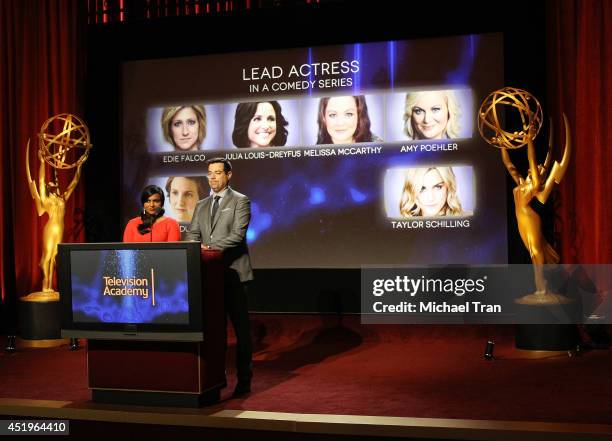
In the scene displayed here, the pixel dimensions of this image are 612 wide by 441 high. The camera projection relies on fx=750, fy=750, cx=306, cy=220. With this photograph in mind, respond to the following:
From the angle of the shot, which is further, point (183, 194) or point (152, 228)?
point (183, 194)

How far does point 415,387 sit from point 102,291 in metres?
2.00

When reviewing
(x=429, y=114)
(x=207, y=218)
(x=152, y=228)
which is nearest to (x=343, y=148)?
(x=429, y=114)

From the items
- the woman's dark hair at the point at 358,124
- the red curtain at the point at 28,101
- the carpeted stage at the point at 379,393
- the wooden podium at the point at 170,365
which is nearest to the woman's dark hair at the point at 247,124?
the woman's dark hair at the point at 358,124

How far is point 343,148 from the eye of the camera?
23.2 ft

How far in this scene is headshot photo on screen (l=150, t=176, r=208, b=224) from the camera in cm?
750

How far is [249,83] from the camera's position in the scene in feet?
24.3

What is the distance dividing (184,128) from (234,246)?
3410mm

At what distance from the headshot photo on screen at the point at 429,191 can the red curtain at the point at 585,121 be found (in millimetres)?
836

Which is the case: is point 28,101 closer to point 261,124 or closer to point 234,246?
point 261,124

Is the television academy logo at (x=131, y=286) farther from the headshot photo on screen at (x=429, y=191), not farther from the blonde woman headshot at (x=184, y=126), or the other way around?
the blonde woman headshot at (x=184, y=126)

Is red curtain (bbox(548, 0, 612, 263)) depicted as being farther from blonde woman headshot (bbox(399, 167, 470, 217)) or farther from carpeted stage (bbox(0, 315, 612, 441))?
carpeted stage (bbox(0, 315, 612, 441))

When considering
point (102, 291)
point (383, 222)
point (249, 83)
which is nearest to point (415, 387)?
point (102, 291)

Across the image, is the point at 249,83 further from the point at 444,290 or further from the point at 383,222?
the point at 444,290

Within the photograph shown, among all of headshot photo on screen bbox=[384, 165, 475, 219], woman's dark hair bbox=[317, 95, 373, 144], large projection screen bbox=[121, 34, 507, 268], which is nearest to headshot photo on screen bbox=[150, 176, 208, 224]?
large projection screen bbox=[121, 34, 507, 268]
